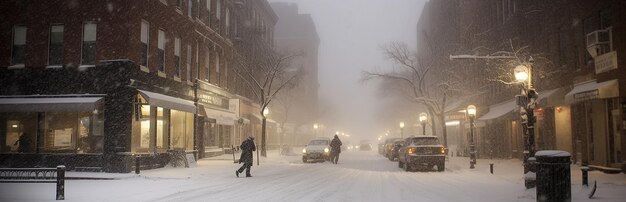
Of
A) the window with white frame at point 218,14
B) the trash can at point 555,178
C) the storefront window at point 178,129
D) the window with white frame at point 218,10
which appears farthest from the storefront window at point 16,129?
the trash can at point 555,178

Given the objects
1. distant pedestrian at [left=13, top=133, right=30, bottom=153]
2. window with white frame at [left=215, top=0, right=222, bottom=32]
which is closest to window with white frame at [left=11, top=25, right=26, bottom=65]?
distant pedestrian at [left=13, top=133, right=30, bottom=153]

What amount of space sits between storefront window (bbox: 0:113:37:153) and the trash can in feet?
65.6

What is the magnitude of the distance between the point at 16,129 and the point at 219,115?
1381 cm

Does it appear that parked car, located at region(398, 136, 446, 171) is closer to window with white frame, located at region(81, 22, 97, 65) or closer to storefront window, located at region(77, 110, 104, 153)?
storefront window, located at region(77, 110, 104, 153)

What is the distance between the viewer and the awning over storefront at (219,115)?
3214cm

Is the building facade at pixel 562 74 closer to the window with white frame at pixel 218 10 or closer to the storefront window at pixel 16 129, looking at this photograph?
the window with white frame at pixel 218 10

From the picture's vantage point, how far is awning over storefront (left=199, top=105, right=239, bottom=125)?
32.1 meters

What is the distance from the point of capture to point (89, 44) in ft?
75.4

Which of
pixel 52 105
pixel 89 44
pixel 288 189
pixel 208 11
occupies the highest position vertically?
pixel 208 11

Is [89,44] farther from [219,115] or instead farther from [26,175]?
[219,115]

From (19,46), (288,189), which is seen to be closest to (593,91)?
(288,189)

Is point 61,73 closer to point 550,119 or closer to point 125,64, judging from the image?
point 125,64

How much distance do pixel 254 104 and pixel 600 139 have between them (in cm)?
3330

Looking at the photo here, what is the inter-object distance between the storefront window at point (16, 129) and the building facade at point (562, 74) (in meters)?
20.8
